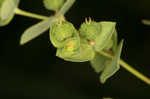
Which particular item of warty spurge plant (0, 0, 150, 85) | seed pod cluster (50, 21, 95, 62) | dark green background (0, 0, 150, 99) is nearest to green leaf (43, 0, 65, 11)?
warty spurge plant (0, 0, 150, 85)

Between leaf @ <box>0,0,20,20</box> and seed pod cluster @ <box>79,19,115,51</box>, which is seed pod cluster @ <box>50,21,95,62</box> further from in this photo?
leaf @ <box>0,0,20,20</box>

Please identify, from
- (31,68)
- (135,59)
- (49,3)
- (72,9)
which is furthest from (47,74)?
(49,3)

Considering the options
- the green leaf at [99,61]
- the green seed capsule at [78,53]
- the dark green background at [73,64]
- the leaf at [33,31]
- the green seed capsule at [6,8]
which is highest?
the green seed capsule at [6,8]

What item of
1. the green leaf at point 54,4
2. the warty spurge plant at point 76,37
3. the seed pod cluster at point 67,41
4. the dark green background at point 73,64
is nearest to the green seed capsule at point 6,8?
the warty spurge plant at point 76,37

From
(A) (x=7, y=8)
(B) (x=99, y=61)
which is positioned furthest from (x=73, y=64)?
(A) (x=7, y=8)

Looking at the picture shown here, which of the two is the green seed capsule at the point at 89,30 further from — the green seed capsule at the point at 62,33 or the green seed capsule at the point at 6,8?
the green seed capsule at the point at 6,8

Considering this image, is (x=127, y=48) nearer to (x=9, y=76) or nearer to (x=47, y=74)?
(x=47, y=74)
